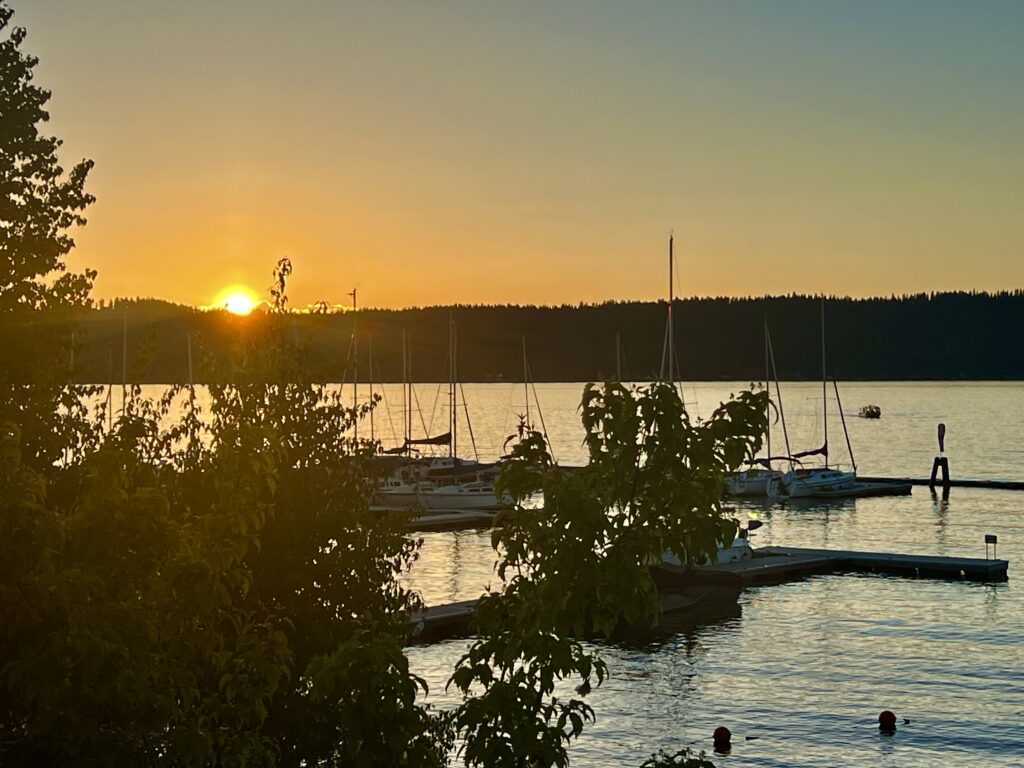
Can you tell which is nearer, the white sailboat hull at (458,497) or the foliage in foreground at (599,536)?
the foliage in foreground at (599,536)

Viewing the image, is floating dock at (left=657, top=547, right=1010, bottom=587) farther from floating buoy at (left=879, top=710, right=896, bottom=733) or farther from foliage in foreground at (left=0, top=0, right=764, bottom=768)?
foliage in foreground at (left=0, top=0, right=764, bottom=768)

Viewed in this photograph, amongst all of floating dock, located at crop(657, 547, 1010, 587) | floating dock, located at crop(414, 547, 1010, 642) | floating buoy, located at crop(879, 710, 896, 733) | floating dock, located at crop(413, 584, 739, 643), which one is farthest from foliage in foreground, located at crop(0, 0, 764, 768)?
floating dock, located at crop(657, 547, 1010, 587)

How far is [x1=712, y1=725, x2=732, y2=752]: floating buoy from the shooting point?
109 ft

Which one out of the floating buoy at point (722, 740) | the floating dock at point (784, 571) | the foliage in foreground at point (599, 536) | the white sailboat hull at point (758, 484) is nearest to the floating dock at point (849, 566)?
the floating dock at point (784, 571)

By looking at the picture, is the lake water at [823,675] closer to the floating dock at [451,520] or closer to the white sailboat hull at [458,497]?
the floating dock at [451,520]

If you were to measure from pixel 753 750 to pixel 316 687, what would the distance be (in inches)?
1019

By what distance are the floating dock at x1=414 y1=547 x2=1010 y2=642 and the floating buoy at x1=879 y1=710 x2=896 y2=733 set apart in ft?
53.6

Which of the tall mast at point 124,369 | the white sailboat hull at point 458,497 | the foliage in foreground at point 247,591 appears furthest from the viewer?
the white sailboat hull at point 458,497

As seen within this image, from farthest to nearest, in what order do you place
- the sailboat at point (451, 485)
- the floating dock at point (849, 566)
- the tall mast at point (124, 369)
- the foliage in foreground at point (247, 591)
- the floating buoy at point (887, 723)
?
the sailboat at point (451, 485), the floating dock at point (849, 566), the floating buoy at point (887, 723), the tall mast at point (124, 369), the foliage in foreground at point (247, 591)

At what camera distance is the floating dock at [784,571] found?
5350 cm

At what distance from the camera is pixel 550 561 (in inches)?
Answer: 379

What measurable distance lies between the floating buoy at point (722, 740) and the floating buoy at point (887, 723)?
4.61 metres

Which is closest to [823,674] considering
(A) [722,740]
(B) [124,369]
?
(A) [722,740]

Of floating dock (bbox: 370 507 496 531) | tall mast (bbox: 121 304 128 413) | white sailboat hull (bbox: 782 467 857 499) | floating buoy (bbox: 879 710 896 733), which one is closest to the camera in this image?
tall mast (bbox: 121 304 128 413)
